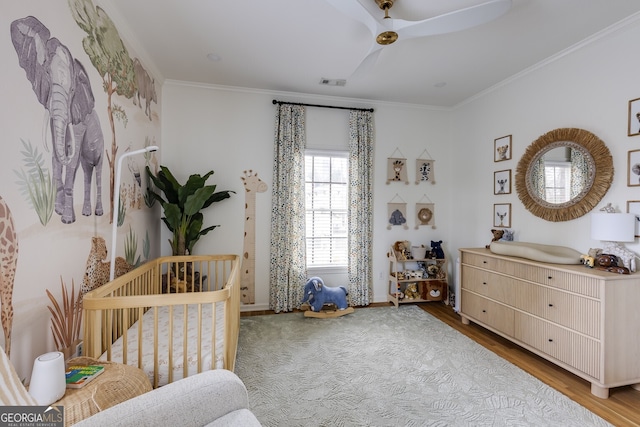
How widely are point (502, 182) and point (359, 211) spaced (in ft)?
5.43

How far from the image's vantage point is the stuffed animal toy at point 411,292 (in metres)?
3.73

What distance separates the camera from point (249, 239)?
346 centimetres

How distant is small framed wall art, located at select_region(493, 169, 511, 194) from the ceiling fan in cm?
192

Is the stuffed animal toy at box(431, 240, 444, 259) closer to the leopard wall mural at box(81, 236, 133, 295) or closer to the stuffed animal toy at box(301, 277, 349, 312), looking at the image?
the stuffed animal toy at box(301, 277, 349, 312)

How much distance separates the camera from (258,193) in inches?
137

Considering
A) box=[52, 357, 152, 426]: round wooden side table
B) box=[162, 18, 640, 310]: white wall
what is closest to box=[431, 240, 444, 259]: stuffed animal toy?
box=[162, 18, 640, 310]: white wall

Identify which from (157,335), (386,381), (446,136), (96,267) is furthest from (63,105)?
(446,136)

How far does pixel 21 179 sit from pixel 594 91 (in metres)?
3.85

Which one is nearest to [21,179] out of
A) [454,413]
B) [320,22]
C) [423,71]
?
[320,22]

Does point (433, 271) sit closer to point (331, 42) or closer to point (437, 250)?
point (437, 250)

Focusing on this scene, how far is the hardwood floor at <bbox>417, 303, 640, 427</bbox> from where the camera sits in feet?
5.72

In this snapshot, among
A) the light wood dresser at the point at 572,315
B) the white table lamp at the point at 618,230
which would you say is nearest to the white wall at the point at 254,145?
the light wood dresser at the point at 572,315

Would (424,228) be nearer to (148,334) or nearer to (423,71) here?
(423,71)

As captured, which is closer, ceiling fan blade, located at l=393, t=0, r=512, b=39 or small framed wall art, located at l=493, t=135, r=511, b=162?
ceiling fan blade, located at l=393, t=0, r=512, b=39
